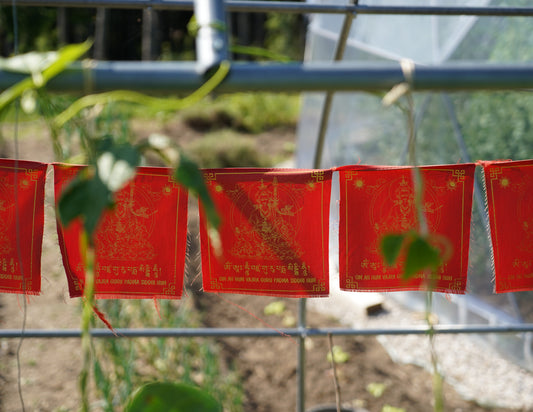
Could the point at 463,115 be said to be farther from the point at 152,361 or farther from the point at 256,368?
the point at 152,361

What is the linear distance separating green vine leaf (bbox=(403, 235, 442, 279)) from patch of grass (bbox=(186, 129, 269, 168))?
5.27m

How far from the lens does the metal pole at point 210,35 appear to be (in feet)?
2.05

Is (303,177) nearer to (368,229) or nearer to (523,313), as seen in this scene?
(368,229)

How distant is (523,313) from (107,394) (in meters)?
2.10

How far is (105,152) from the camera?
526 millimetres

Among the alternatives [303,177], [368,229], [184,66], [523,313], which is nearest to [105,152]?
[184,66]

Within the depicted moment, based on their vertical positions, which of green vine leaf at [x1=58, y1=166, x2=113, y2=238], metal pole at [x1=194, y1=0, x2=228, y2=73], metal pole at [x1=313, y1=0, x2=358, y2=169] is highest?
metal pole at [x1=313, y1=0, x2=358, y2=169]

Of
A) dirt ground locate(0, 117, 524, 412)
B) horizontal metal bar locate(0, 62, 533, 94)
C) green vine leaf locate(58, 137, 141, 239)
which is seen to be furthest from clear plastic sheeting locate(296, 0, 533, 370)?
green vine leaf locate(58, 137, 141, 239)

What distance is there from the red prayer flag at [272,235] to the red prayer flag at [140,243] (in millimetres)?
77

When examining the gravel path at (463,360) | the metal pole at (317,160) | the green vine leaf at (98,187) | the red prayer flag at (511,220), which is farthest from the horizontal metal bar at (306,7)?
the gravel path at (463,360)

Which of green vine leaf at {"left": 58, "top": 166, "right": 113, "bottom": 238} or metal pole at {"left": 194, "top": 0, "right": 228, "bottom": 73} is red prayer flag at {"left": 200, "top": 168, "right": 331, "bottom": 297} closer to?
metal pole at {"left": 194, "top": 0, "right": 228, "bottom": 73}

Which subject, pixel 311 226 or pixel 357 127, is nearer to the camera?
pixel 311 226

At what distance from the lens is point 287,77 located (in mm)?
616

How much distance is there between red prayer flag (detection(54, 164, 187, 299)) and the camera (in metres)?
1.23
